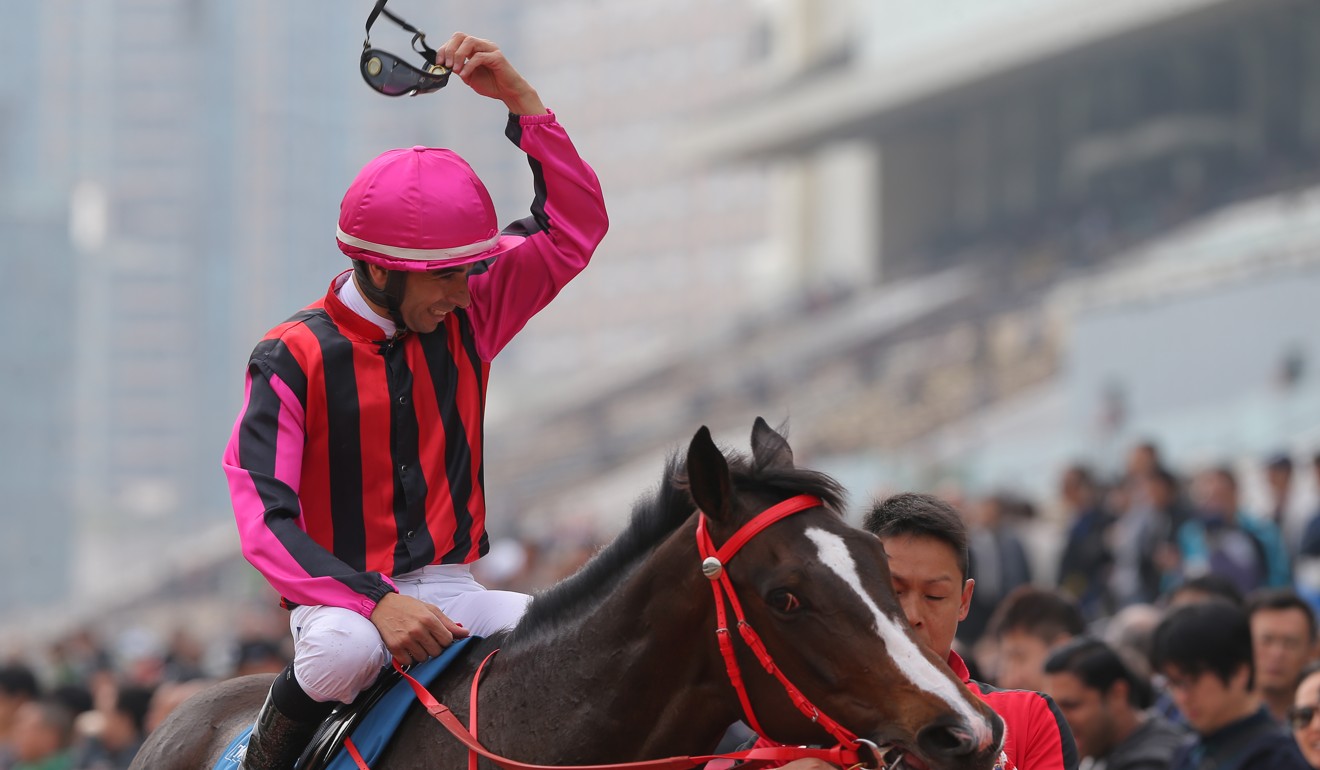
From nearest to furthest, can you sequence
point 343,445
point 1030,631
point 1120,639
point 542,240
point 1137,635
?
point 343,445 → point 542,240 → point 1030,631 → point 1137,635 → point 1120,639

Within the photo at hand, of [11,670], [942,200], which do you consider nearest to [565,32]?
[942,200]

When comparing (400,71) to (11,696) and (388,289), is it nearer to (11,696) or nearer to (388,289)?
(388,289)

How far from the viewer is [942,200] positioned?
46125mm

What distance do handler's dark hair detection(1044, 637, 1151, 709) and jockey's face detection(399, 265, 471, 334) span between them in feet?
8.13

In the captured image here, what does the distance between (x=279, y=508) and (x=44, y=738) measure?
5.18 meters

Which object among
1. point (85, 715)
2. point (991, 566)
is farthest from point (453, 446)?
point (991, 566)

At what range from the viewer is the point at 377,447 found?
343 cm

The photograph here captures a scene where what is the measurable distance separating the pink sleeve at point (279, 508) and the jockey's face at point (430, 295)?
0.90ft

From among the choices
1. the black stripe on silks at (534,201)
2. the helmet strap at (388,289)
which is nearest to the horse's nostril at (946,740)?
the helmet strap at (388,289)

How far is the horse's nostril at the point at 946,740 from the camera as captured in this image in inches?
105

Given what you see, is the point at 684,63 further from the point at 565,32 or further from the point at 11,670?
the point at 11,670

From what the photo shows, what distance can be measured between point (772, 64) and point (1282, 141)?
61.5 feet

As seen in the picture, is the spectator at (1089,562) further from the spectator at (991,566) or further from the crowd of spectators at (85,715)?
the crowd of spectators at (85,715)

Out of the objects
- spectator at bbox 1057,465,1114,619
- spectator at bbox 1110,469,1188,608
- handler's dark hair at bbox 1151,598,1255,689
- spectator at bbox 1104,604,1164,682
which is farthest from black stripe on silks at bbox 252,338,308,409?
spectator at bbox 1057,465,1114,619
